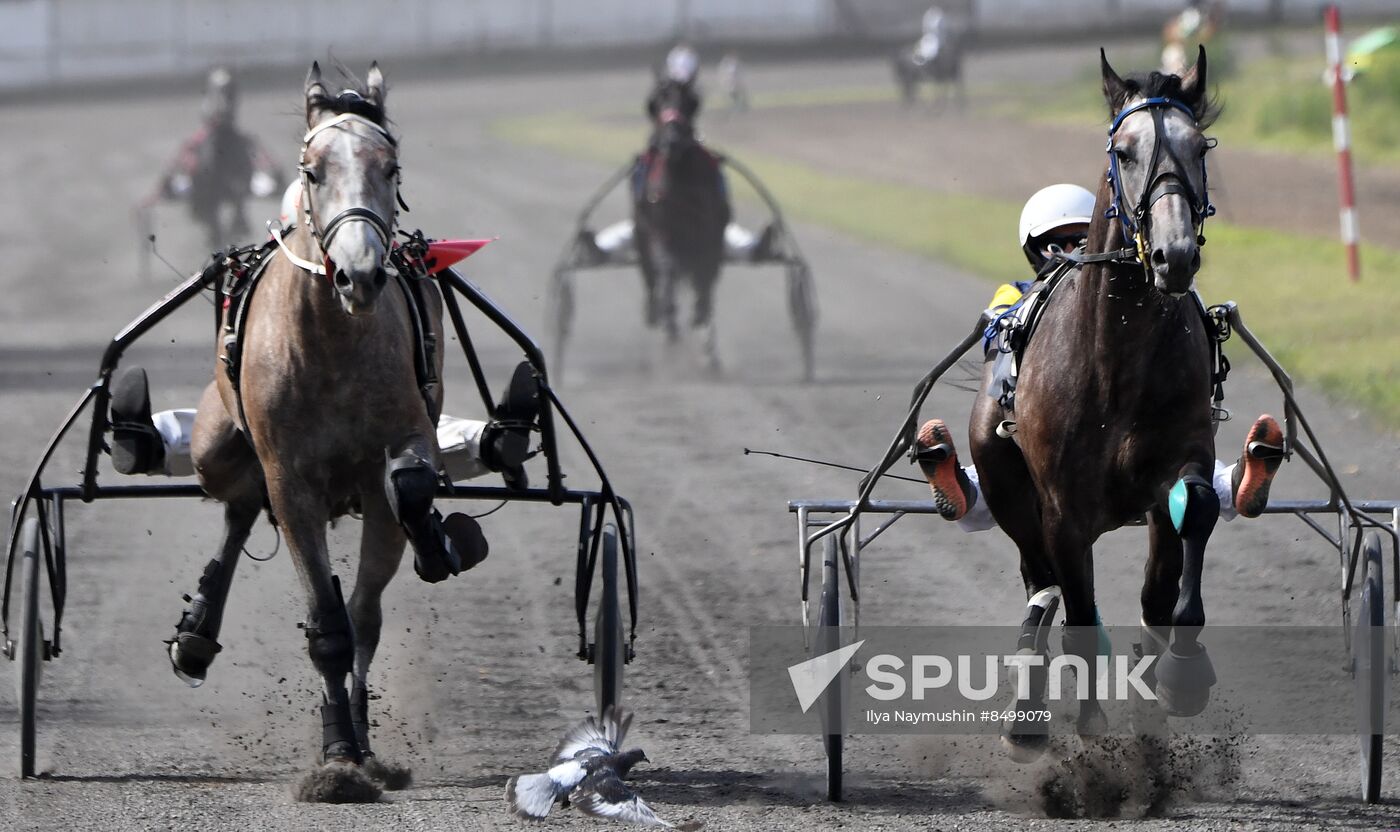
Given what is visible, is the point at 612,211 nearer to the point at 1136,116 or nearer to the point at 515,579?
the point at 515,579

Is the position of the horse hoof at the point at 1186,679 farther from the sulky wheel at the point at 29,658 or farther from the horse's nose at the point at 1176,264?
the sulky wheel at the point at 29,658

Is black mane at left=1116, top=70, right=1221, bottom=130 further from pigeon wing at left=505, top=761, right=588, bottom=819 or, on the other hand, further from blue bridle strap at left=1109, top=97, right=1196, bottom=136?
pigeon wing at left=505, top=761, right=588, bottom=819

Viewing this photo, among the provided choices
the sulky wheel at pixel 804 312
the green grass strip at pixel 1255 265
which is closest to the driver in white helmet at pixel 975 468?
the green grass strip at pixel 1255 265

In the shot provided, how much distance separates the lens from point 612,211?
27016 mm

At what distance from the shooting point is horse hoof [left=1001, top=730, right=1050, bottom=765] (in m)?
5.61

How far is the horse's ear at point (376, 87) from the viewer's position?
5.54 metres

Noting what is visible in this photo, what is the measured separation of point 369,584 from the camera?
239 inches

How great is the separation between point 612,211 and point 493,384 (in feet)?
42.0

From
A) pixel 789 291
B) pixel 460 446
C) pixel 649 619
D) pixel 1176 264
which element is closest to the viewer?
pixel 1176 264

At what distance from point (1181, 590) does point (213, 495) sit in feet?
9.90

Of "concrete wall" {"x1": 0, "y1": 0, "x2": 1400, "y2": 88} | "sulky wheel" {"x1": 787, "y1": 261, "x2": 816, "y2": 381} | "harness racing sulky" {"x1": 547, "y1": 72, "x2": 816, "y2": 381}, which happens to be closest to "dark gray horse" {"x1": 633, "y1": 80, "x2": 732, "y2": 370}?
"harness racing sulky" {"x1": 547, "y1": 72, "x2": 816, "y2": 381}

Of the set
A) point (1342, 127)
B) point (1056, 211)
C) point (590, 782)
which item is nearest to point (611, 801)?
point (590, 782)

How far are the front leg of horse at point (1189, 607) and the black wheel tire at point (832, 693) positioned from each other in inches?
33.1

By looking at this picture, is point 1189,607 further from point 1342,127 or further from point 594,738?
point 1342,127
